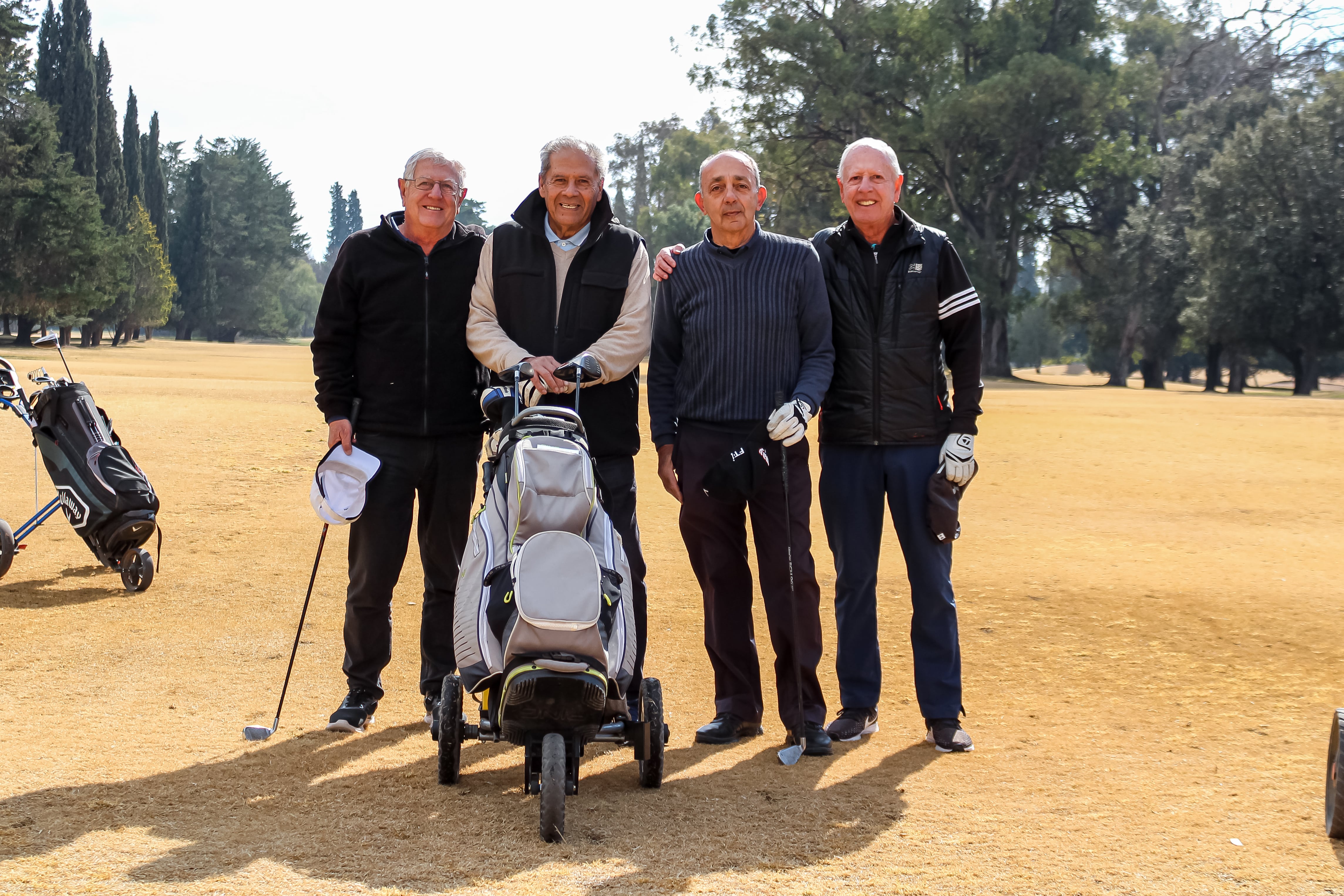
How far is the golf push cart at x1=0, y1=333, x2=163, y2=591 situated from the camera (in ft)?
25.3

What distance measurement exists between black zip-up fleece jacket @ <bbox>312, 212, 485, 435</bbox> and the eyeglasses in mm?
191

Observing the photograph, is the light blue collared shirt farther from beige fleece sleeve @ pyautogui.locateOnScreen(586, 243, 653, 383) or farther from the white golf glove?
the white golf glove

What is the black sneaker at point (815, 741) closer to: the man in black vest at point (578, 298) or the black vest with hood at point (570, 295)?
the man in black vest at point (578, 298)

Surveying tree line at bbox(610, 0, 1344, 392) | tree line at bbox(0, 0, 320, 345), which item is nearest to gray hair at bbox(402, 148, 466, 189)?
tree line at bbox(610, 0, 1344, 392)

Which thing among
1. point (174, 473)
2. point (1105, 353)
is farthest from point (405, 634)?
point (1105, 353)

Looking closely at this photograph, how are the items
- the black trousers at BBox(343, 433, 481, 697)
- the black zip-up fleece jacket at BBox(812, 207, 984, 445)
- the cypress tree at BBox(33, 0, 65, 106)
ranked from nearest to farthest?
the black zip-up fleece jacket at BBox(812, 207, 984, 445) < the black trousers at BBox(343, 433, 481, 697) < the cypress tree at BBox(33, 0, 65, 106)

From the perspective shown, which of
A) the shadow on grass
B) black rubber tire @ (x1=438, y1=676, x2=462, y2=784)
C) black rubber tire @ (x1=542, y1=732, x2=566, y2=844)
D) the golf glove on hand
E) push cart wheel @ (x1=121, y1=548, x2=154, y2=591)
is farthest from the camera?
push cart wheel @ (x1=121, y1=548, x2=154, y2=591)

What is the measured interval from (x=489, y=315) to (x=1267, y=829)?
10.5 feet

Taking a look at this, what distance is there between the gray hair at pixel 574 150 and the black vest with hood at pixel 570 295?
5.5 inches

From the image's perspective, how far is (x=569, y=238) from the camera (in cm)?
488

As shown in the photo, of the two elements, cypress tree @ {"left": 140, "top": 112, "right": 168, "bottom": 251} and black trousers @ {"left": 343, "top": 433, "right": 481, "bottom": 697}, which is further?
cypress tree @ {"left": 140, "top": 112, "right": 168, "bottom": 251}

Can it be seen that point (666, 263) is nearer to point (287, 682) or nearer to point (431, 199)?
point (431, 199)

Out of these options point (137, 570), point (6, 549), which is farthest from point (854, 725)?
point (6, 549)

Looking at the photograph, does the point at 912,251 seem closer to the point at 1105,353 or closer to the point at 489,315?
the point at 489,315
